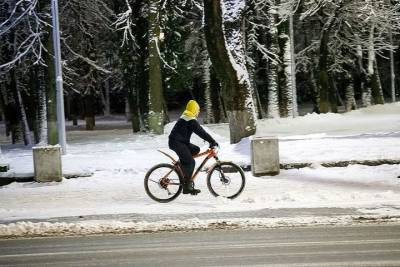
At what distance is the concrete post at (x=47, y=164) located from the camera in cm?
1498

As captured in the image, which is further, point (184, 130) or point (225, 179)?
point (225, 179)

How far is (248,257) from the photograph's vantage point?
765 cm

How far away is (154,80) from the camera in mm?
26594

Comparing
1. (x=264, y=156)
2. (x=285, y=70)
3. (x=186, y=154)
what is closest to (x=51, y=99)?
(x=285, y=70)

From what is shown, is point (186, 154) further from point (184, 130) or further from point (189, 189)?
point (189, 189)

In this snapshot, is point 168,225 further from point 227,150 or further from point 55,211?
point 227,150

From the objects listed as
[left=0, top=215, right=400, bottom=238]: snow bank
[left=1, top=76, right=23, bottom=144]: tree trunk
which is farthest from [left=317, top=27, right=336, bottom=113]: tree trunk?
[left=0, top=215, right=400, bottom=238]: snow bank

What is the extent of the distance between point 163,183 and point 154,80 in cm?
1496

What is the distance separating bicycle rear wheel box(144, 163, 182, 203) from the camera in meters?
12.0

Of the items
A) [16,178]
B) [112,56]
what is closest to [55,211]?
[16,178]

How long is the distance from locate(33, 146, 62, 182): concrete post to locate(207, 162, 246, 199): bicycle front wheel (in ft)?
15.1

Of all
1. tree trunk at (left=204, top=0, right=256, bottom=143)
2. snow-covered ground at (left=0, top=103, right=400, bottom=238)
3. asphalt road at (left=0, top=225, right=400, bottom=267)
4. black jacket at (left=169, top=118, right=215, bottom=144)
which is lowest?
asphalt road at (left=0, top=225, right=400, bottom=267)

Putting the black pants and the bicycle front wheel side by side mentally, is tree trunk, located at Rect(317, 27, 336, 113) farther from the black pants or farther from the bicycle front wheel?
the black pants

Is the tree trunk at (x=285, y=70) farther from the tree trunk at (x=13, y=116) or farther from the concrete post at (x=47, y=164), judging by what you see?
the concrete post at (x=47, y=164)
